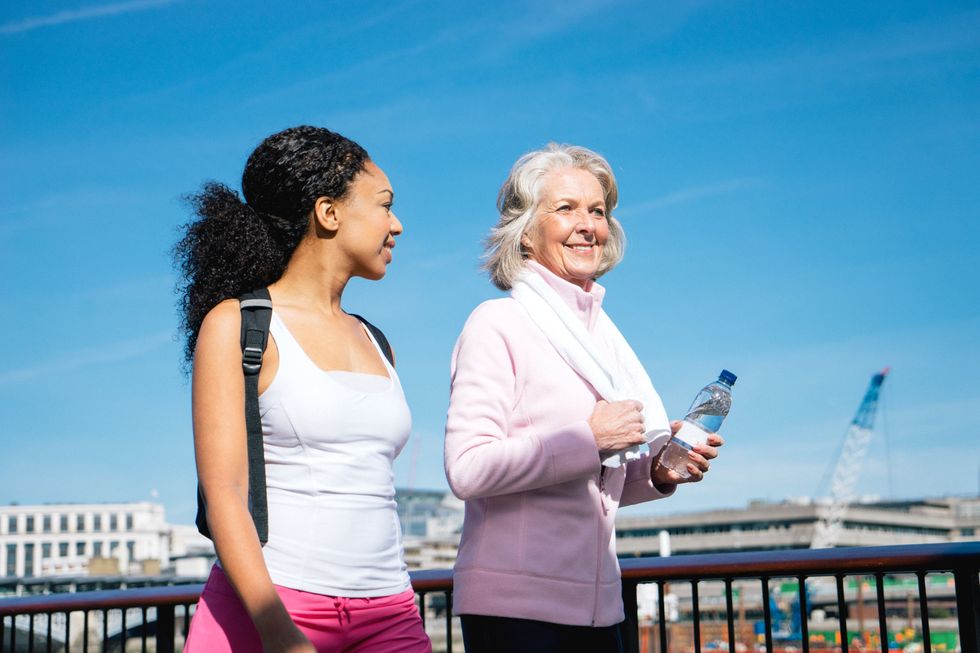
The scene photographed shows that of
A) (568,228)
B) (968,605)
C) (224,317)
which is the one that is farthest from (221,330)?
(968,605)

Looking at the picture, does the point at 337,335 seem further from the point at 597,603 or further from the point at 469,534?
the point at 597,603

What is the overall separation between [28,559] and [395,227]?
446 feet

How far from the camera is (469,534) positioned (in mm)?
2484

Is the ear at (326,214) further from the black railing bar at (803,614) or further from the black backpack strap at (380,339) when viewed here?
the black railing bar at (803,614)

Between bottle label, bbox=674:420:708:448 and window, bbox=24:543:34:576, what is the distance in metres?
134

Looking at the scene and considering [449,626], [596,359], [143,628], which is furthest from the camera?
[143,628]

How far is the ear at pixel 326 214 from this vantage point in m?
2.21

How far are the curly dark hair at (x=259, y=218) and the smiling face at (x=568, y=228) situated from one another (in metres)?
0.67

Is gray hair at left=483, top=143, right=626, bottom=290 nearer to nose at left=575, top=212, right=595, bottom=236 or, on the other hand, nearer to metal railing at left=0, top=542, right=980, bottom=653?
nose at left=575, top=212, right=595, bottom=236

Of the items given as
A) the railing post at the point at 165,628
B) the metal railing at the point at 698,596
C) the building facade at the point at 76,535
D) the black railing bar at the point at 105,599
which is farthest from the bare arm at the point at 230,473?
the building facade at the point at 76,535

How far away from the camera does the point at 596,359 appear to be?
8.48 ft

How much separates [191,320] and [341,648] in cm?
70

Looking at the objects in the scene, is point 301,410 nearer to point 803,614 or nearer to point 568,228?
point 568,228

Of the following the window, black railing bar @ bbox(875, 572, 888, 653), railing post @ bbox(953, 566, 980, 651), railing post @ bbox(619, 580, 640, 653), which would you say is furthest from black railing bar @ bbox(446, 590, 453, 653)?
the window
